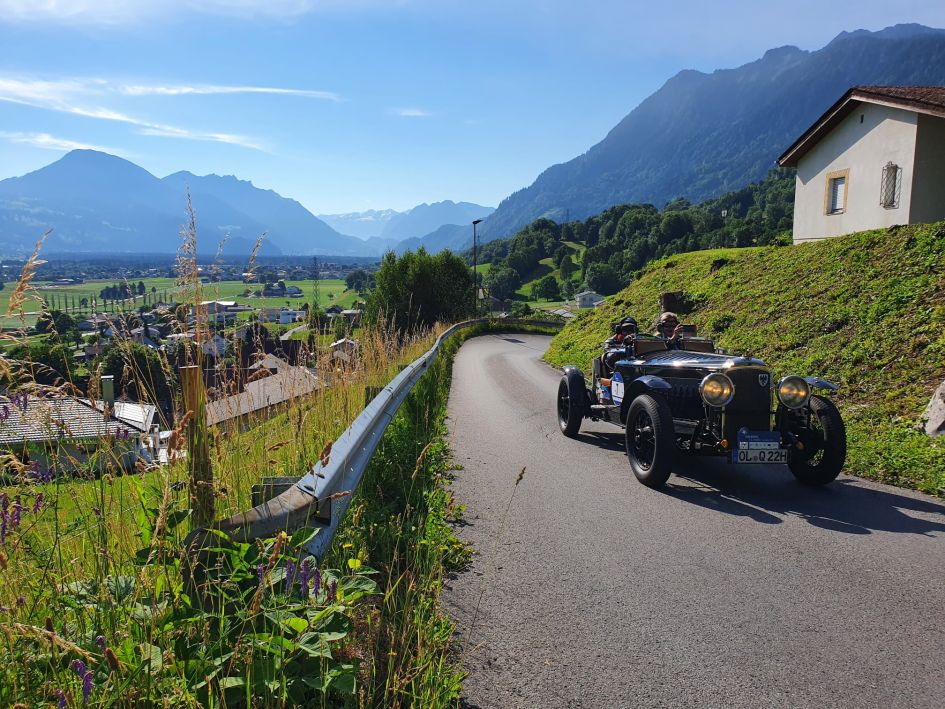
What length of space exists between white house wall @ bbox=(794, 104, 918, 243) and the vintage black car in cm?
1489

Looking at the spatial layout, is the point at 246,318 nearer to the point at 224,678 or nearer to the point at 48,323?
the point at 48,323

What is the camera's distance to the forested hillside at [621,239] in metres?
111

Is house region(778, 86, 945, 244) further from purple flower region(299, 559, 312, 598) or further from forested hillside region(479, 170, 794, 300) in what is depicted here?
forested hillside region(479, 170, 794, 300)

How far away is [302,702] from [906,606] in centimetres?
339

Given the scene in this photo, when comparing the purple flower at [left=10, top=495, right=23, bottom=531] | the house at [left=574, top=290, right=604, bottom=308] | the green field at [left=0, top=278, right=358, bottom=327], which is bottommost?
the house at [left=574, top=290, right=604, bottom=308]

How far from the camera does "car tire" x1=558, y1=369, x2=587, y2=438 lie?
8.59 m

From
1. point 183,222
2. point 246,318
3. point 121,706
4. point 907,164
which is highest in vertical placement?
point 907,164

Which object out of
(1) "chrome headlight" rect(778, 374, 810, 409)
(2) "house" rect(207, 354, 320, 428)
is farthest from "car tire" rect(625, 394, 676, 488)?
(2) "house" rect(207, 354, 320, 428)

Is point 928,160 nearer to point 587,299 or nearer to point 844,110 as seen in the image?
point 844,110

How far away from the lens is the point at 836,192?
21.5 m

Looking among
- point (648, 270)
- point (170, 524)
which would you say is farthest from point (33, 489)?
point (648, 270)

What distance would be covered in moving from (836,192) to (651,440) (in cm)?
1959

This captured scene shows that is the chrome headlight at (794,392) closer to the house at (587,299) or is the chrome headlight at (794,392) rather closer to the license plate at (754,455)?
the license plate at (754,455)

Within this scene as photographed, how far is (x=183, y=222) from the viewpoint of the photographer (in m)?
3.15
